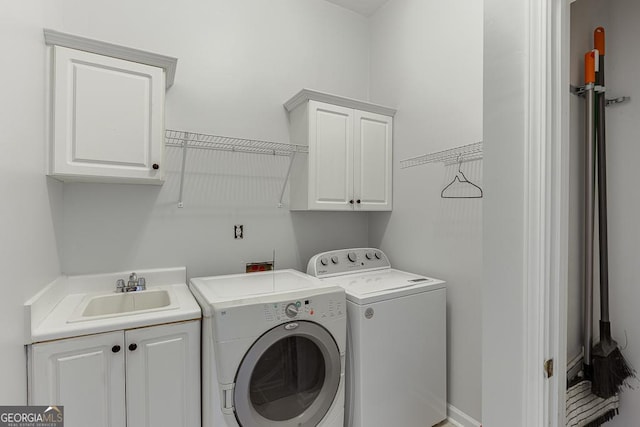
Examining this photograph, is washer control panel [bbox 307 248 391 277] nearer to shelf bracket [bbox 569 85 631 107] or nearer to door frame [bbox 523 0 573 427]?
door frame [bbox 523 0 573 427]

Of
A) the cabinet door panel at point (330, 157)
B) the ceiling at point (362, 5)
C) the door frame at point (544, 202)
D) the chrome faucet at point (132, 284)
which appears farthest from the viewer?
the ceiling at point (362, 5)

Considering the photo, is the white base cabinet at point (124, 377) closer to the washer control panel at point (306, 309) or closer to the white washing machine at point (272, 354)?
the white washing machine at point (272, 354)

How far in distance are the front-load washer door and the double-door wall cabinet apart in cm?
91

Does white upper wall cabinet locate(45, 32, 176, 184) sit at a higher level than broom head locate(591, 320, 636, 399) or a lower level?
higher

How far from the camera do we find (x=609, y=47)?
151 centimetres

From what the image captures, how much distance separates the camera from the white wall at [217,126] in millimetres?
1874

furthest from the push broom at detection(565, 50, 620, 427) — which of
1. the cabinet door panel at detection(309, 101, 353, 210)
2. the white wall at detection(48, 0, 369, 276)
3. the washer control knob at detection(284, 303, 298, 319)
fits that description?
the white wall at detection(48, 0, 369, 276)

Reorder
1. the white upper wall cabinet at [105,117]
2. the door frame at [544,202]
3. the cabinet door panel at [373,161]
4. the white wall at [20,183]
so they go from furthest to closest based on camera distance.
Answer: the cabinet door panel at [373,161], the white upper wall cabinet at [105,117], the white wall at [20,183], the door frame at [544,202]

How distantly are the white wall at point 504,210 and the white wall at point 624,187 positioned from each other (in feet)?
3.06

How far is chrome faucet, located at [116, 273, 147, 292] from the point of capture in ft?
6.09

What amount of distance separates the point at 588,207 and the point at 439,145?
37.8 inches

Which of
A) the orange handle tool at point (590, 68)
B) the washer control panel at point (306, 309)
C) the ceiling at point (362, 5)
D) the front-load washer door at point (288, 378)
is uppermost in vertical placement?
the ceiling at point (362, 5)

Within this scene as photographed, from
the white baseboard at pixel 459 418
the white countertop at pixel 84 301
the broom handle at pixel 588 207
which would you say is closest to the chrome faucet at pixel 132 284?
the white countertop at pixel 84 301

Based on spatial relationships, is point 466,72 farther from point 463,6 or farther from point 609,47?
point 609,47
